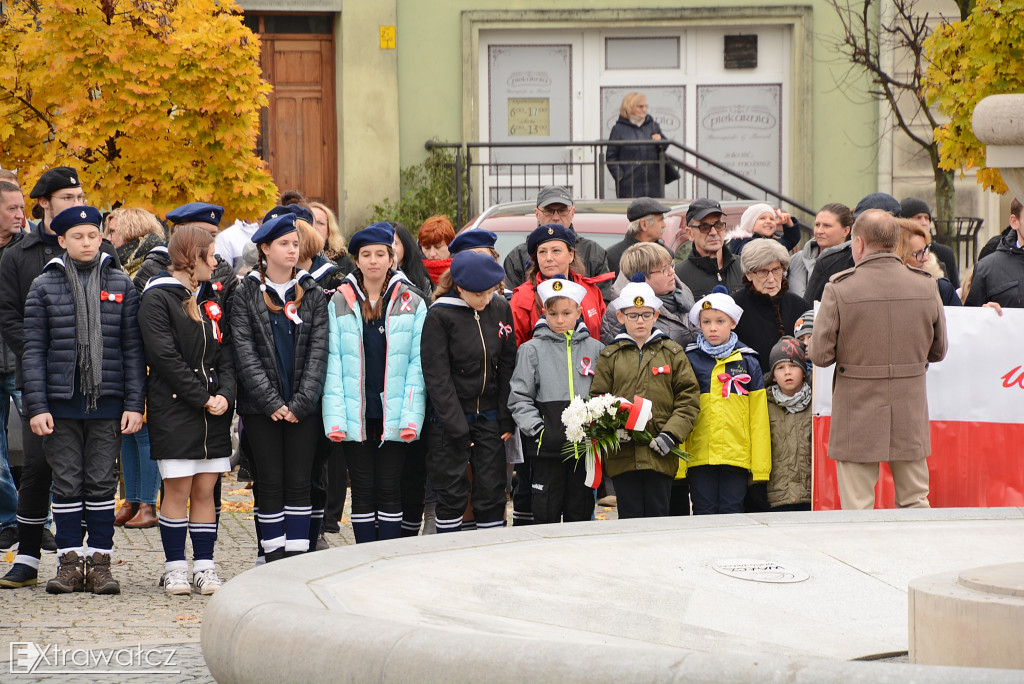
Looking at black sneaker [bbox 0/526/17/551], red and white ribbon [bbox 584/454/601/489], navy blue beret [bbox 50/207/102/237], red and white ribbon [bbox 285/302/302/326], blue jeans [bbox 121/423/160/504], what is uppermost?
navy blue beret [bbox 50/207/102/237]

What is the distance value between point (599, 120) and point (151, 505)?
1262cm

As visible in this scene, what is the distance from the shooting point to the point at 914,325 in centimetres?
701

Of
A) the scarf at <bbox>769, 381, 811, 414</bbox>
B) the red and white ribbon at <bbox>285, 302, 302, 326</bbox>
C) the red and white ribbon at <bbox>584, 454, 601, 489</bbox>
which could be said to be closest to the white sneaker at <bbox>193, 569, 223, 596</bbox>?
the red and white ribbon at <bbox>285, 302, 302, 326</bbox>

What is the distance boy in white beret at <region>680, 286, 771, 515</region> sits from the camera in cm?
763

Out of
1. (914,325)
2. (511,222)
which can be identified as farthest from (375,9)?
(914,325)

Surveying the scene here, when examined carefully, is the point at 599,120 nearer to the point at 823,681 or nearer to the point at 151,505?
the point at 151,505

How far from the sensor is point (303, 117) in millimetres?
20359

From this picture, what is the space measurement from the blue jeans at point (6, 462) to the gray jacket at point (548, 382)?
2949 mm

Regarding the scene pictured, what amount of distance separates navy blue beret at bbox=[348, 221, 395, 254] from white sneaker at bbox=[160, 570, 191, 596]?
1962 millimetres

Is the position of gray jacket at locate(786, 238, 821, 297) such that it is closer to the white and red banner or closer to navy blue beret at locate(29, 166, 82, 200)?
the white and red banner

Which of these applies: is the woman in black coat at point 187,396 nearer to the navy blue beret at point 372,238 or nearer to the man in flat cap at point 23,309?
the man in flat cap at point 23,309

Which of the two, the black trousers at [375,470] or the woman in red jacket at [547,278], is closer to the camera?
the black trousers at [375,470]

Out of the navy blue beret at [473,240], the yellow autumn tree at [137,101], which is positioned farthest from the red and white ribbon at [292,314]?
the yellow autumn tree at [137,101]

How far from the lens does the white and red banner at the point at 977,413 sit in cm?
795
